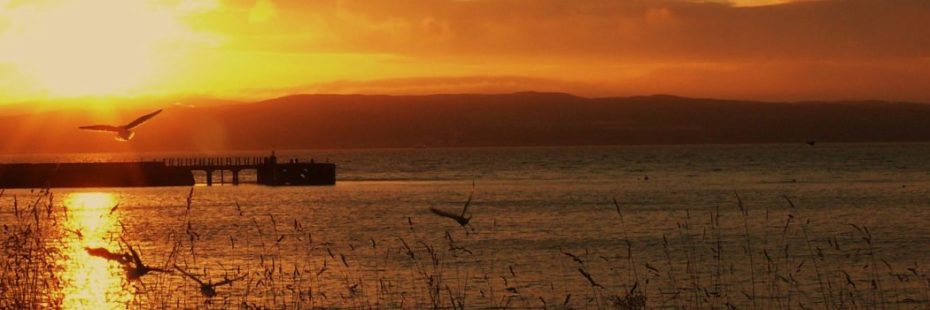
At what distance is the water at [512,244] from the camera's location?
27.3 metres

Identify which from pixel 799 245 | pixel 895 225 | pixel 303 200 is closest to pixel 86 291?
pixel 799 245

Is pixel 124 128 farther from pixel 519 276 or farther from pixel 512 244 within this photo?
pixel 512 244

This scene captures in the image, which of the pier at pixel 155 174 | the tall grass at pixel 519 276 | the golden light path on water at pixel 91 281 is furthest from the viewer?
the pier at pixel 155 174

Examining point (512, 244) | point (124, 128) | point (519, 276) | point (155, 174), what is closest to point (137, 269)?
point (124, 128)

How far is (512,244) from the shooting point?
48.0 meters

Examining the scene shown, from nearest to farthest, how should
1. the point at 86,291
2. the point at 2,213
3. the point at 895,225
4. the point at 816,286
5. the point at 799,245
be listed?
the point at 86,291 → the point at 816,286 → the point at 799,245 → the point at 895,225 → the point at 2,213

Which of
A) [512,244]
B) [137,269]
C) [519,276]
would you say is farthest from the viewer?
[512,244]

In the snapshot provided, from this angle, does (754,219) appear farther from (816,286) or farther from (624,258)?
(816,286)

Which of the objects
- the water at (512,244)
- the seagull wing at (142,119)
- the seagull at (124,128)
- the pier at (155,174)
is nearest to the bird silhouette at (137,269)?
the water at (512,244)

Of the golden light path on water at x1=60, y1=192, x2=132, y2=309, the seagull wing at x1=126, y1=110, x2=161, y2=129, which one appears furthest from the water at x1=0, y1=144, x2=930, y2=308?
the seagull wing at x1=126, y1=110, x2=161, y2=129

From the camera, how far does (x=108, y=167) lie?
401 ft

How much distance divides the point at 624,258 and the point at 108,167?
299 ft

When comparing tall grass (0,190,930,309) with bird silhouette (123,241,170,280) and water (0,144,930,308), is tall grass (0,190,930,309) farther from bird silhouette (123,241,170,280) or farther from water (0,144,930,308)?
bird silhouette (123,241,170,280)

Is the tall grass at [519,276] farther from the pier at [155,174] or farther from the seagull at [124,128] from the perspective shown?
the pier at [155,174]
